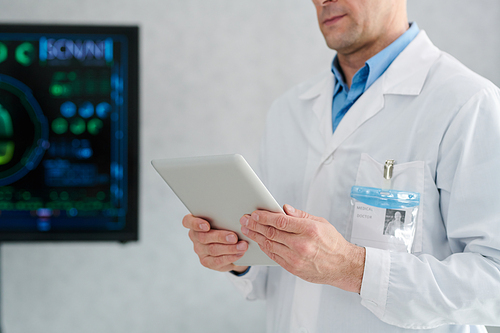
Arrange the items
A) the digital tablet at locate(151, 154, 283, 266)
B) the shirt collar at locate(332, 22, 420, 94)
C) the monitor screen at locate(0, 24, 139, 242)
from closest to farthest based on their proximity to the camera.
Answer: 1. the digital tablet at locate(151, 154, 283, 266)
2. the shirt collar at locate(332, 22, 420, 94)
3. the monitor screen at locate(0, 24, 139, 242)

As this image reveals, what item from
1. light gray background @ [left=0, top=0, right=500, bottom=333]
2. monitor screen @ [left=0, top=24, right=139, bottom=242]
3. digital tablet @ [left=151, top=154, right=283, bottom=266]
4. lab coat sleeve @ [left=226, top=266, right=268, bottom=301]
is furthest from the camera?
light gray background @ [left=0, top=0, right=500, bottom=333]

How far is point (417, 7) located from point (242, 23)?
74 centimetres

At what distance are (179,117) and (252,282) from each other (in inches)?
34.8

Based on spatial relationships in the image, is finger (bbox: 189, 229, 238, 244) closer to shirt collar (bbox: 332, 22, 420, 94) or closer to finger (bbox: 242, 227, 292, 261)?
finger (bbox: 242, 227, 292, 261)

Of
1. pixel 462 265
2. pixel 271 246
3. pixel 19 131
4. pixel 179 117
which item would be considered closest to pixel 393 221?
pixel 462 265

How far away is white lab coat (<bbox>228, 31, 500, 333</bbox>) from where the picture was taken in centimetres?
72

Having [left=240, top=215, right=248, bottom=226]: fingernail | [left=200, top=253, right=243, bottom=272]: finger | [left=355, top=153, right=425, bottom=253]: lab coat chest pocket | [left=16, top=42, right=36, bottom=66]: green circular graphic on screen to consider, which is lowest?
[left=200, top=253, right=243, bottom=272]: finger

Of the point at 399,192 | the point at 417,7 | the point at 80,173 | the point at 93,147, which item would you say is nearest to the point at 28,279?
the point at 80,173

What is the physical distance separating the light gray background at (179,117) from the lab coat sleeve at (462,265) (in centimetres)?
100

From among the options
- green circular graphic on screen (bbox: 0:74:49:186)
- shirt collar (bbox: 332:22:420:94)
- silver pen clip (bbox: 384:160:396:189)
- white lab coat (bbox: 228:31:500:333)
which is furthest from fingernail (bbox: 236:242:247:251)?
green circular graphic on screen (bbox: 0:74:49:186)

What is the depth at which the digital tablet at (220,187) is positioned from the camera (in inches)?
25.2

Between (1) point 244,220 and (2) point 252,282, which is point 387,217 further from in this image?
(2) point 252,282

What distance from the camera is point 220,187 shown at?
689 mm

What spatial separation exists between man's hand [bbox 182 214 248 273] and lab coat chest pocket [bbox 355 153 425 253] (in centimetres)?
31
